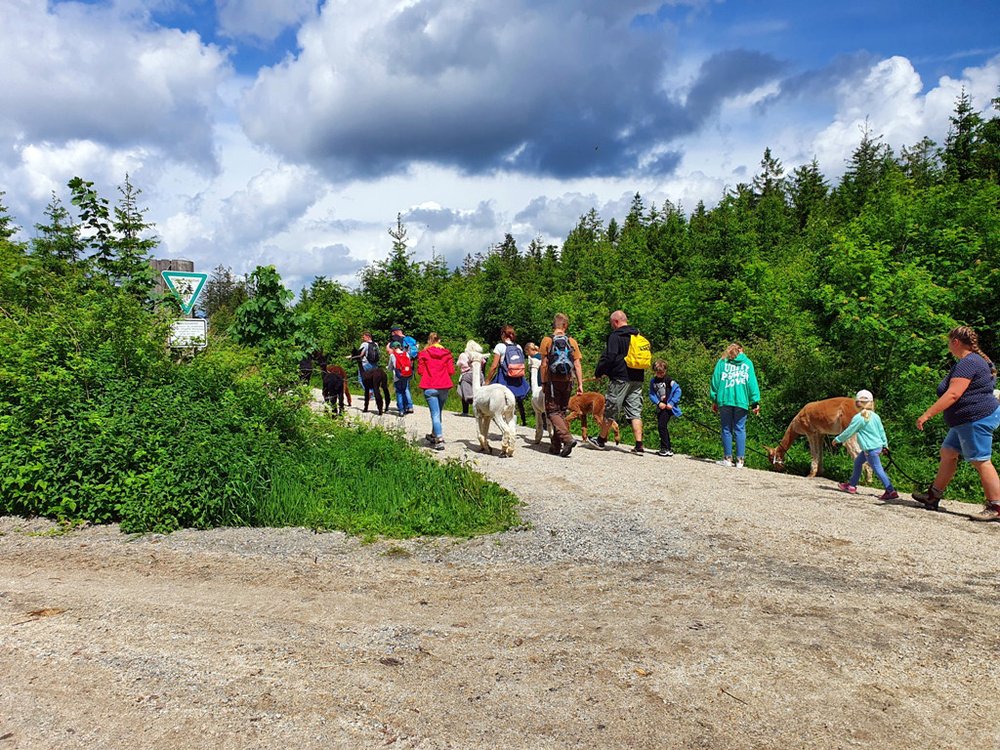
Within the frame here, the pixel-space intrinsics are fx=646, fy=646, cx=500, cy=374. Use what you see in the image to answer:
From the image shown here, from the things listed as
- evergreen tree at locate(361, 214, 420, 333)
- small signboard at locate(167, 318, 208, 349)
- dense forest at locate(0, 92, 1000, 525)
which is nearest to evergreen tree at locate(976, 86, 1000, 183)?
dense forest at locate(0, 92, 1000, 525)

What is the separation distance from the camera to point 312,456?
8.06m

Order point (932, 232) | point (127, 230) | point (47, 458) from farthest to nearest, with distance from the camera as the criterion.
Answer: point (932, 232) → point (127, 230) → point (47, 458)

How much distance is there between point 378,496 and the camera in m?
7.22

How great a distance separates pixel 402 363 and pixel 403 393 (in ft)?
3.86

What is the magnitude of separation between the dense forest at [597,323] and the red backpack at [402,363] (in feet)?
7.39

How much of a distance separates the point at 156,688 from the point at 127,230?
8569 mm

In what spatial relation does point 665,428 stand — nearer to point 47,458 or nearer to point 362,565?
point 362,565

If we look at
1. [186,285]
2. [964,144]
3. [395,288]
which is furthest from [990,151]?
[186,285]

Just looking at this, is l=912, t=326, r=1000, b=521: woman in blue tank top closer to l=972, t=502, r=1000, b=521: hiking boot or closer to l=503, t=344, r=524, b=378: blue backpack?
l=972, t=502, r=1000, b=521: hiking boot

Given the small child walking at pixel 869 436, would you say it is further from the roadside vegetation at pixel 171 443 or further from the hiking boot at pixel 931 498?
the roadside vegetation at pixel 171 443

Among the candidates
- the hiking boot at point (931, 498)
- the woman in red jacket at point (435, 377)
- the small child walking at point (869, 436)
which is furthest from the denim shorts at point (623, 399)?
the hiking boot at point (931, 498)

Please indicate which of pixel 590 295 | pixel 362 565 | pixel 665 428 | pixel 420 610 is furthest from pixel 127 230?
pixel 590 295

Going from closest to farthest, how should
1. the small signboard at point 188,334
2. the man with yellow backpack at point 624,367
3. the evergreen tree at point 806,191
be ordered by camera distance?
the small signboard at point 188,334
the man with yellow backpack at point 624,367
the evergreen tree at point 806,191

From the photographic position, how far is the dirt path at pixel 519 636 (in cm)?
316
